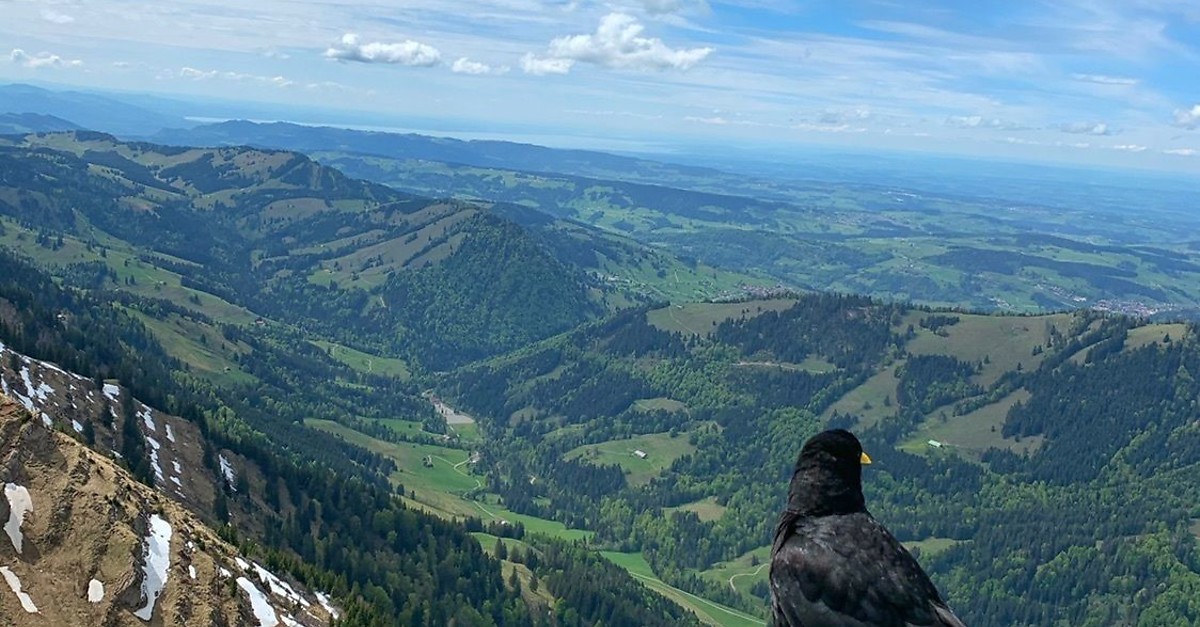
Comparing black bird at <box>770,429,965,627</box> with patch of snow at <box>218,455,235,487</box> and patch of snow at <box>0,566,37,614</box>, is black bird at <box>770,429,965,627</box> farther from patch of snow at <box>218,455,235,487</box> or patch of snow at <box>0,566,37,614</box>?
patch of snow at <box>218,455,235,487</box>

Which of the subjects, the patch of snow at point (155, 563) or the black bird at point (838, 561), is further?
the patch of snow at point (155, 563)

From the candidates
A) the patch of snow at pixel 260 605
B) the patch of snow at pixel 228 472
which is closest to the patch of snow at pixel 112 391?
the patch of snow at pixel 228 472

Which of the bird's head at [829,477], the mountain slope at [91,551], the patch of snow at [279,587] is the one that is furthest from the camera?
the patch of snow at [279,587]

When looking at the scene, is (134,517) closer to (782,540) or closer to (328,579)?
(328,579)

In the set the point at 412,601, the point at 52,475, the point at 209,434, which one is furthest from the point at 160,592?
the point at 209,434

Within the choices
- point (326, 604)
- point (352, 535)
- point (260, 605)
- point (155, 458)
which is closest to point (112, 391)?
→ point (155, 458)

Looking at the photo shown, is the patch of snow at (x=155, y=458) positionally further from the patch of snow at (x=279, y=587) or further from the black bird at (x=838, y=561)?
the black bird at (x=838, y=561)
